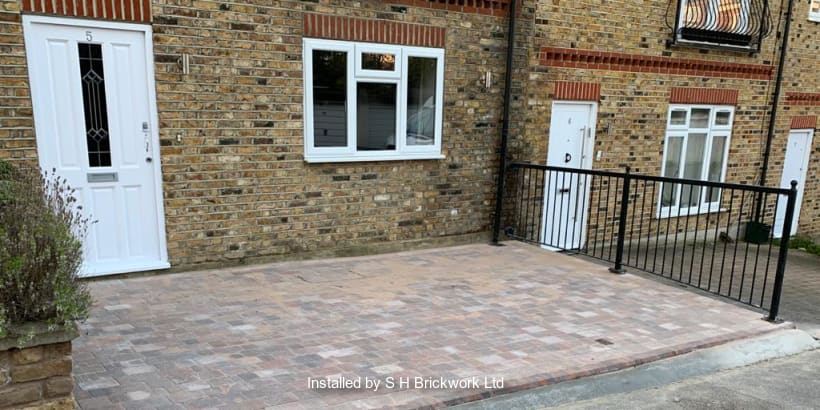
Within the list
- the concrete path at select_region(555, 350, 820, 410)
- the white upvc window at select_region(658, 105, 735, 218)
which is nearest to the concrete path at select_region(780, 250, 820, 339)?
the concrete path at select_region(555, 350, 820, 410)

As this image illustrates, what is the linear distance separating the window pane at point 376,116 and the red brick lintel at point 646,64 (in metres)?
2.32

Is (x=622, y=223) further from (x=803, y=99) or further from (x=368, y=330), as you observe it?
(x=803, y=99)

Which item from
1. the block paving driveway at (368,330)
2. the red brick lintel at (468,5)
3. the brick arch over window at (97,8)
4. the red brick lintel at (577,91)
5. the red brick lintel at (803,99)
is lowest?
the block paving driveway at (368,330)

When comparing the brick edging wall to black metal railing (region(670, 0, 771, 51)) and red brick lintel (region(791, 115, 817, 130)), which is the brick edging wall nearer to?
black metal railing (region(670, 0, 771, 51))

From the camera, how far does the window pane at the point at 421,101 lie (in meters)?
6.70

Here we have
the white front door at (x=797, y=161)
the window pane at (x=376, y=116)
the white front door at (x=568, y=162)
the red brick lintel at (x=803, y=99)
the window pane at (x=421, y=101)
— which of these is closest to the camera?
the window pane at (x=376, y=116)

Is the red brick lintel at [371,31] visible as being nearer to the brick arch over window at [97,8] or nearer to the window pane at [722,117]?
the brick arch over window at [97,8]

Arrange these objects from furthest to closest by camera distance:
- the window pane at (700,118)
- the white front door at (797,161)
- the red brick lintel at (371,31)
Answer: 1. the white front door at (797,161)
2. the window pane at (700,118)
3. the red brick lintel at (371,31)

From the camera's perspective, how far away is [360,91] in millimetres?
6363

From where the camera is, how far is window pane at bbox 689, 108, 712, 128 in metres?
9.14

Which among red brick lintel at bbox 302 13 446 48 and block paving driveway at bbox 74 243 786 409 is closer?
block paving driveway at bbox 74 243 786 409

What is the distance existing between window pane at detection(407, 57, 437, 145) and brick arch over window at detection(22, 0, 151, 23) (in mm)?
2919

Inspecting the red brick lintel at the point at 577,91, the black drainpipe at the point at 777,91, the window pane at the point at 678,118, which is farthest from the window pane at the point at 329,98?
the black drainpipe at the point at 777,91

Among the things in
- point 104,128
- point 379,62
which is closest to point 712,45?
point 379,62
